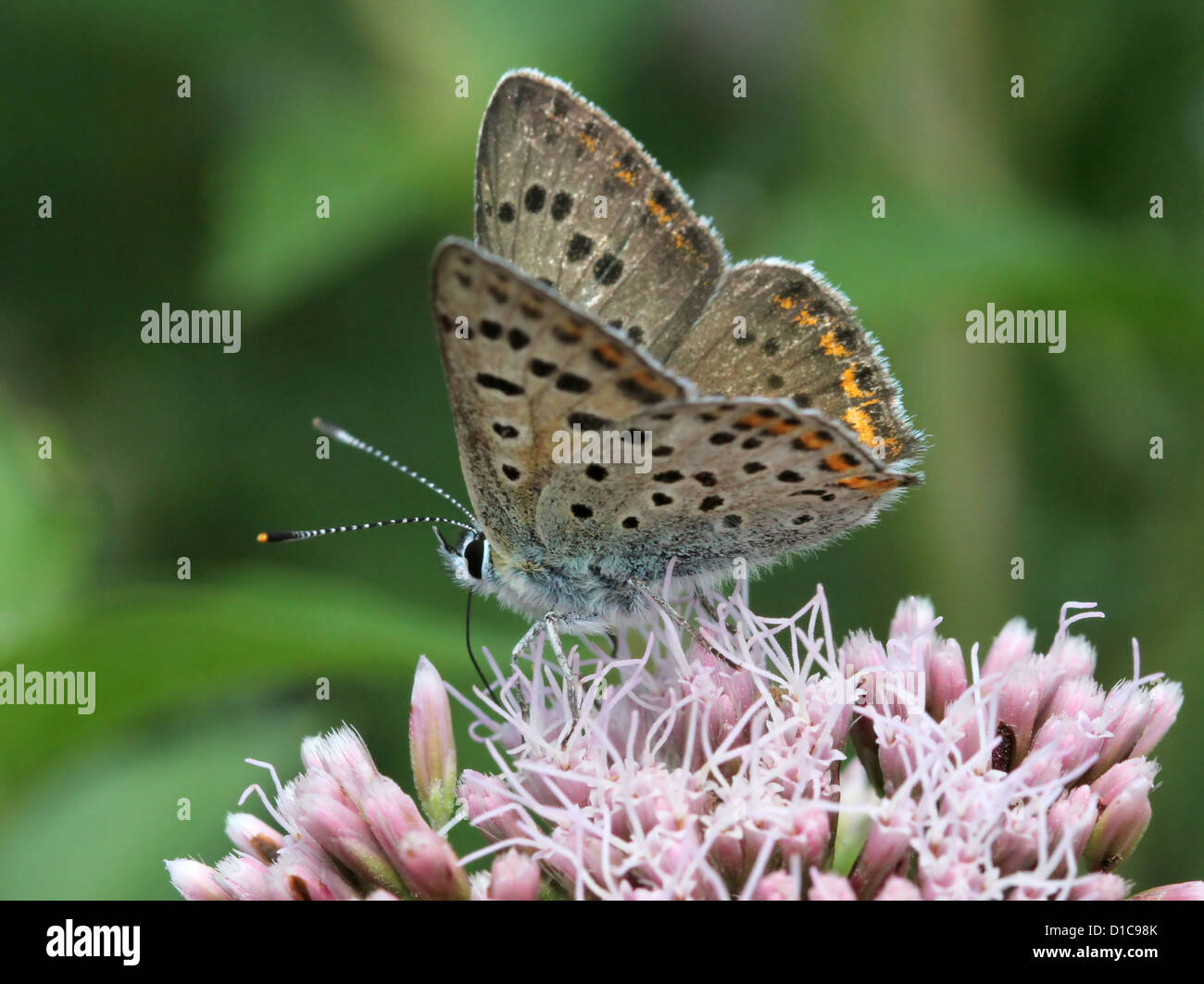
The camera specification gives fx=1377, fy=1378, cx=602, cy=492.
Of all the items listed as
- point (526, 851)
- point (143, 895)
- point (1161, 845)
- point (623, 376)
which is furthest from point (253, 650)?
point (1161, 845)

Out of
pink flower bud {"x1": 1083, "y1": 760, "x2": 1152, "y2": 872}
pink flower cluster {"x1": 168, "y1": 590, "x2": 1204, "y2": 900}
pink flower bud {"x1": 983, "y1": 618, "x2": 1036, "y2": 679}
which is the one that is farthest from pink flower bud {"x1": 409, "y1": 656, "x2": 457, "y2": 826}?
pink flower bud {"x1": 1083, "y1": 760, "x2": 1152, "y2": 872}

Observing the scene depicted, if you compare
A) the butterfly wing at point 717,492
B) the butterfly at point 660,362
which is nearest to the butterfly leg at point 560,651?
the butterfly at point 660,362

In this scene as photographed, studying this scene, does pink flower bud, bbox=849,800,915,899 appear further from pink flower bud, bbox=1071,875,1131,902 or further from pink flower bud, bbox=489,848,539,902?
pink flower bud, bbox=489,848,539,902

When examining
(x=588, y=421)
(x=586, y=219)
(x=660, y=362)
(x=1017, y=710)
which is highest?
(x=586, y=219)

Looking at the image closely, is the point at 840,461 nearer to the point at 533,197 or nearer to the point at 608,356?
the point at 608,356

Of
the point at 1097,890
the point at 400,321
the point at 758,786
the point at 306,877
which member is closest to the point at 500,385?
the point at 758,786

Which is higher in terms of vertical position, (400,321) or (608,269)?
(400,321)
